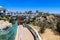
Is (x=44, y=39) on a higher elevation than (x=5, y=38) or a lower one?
lower

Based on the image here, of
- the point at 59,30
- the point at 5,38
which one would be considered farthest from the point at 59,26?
the point at 5,38

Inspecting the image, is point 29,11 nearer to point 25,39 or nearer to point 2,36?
point 25,39

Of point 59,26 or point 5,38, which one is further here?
point 59,26

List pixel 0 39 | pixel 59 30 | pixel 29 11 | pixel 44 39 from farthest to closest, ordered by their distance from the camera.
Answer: pixel 29 11 < pixel 59 30 < pixel 44 39 < pixel 0 39

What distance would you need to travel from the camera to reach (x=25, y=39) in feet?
46.1

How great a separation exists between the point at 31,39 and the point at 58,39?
7.75 ft

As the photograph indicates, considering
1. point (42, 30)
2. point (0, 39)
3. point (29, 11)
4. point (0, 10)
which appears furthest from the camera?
point (29, 11)

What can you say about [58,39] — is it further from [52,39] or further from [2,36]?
[2,36]

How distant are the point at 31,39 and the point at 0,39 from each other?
23.6 ft

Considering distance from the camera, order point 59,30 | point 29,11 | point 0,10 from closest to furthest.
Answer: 1. point 59,30
2. point 0,10
3. point 29,11

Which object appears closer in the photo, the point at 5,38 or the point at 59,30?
the point at 5,38

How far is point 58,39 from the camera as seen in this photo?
13836 mm

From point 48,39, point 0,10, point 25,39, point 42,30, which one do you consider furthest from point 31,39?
point 0,10

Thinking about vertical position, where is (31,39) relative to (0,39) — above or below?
below
